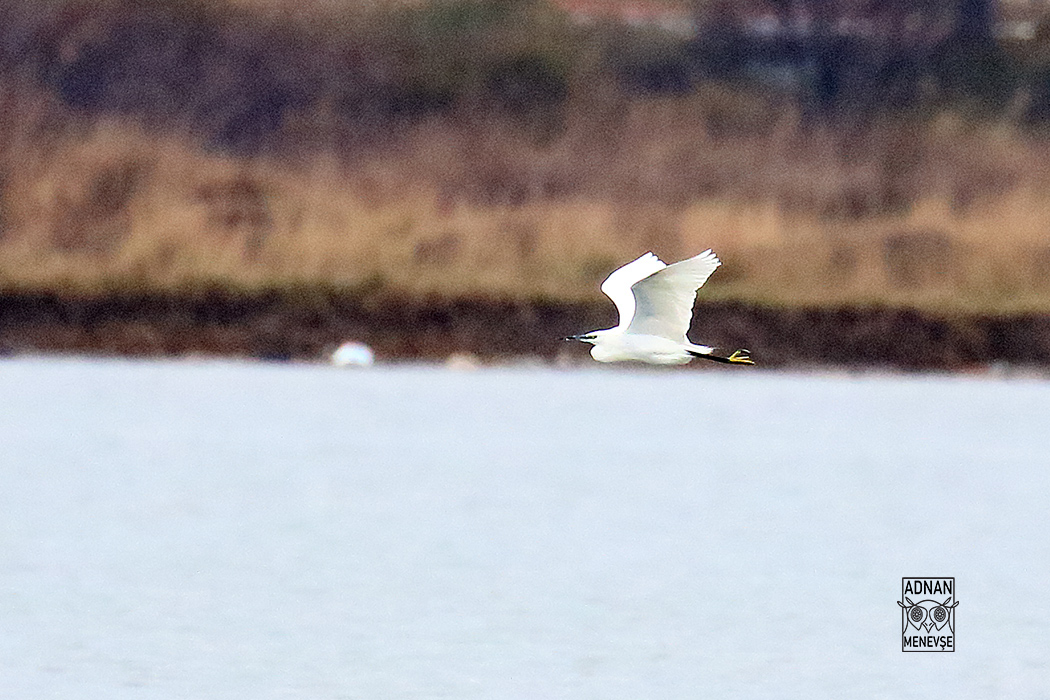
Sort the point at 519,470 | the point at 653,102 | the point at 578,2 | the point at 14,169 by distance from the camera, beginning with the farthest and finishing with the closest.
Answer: the point at 578,2
the point at 653,102
the point at 14,169
the point at 519,470

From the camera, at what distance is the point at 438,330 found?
72.5 feet

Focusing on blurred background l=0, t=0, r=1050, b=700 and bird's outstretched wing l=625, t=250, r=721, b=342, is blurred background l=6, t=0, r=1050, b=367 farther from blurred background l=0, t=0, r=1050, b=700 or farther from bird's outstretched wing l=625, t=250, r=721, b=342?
bird's outstretched wing l=625, t=250, r=721, b=342

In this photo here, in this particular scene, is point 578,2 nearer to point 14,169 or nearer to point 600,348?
point 14,169

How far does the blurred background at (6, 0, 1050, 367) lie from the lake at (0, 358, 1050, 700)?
29.0 inches

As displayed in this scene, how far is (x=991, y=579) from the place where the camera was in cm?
1239

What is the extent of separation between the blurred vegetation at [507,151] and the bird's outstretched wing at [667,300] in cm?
1286

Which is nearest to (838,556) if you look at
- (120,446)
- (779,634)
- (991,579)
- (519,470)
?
(991,579)

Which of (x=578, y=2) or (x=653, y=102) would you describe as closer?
(x=653, y=102)

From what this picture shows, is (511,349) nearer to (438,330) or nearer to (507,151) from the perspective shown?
(438,330)

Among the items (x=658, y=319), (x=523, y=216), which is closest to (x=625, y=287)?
(x=658, y=319)

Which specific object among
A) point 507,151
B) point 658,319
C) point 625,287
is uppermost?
point 507,151

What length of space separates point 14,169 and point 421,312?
5.06 metres

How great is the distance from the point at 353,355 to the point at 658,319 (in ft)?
42.2

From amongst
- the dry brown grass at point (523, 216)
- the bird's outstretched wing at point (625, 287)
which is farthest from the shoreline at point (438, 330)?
the bird's outstretched wing at point (625, 287)
